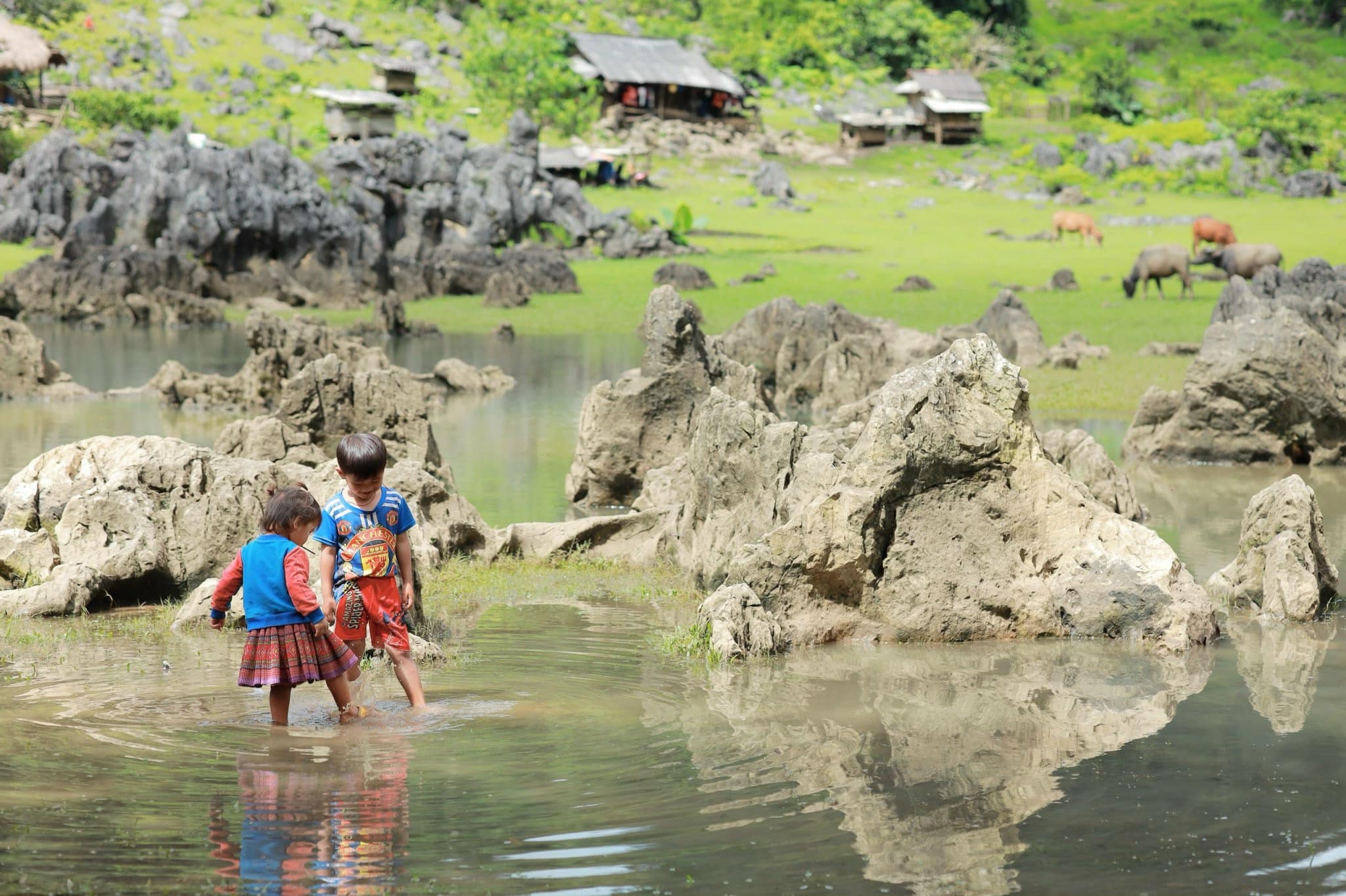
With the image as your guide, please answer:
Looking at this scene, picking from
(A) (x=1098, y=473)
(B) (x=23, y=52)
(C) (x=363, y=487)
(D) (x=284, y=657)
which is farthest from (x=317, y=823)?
(B) (x=23, y=52)

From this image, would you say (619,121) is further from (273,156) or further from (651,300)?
(651,300)

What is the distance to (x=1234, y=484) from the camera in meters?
17.4

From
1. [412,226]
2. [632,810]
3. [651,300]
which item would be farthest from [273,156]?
[632,810]

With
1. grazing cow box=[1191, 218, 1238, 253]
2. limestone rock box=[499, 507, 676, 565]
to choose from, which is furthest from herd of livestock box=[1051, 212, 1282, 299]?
limestone rock box=[499, 507, 676, 565]

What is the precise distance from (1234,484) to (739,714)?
11.0 m

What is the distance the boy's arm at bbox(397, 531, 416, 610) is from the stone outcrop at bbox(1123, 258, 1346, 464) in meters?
12.5

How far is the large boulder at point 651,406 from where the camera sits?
16234mm

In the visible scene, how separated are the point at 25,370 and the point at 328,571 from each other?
56.3 feet

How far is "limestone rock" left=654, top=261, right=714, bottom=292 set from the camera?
1614 inches

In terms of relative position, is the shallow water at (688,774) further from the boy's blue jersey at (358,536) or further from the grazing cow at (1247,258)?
the grazing cow at (1247,258)

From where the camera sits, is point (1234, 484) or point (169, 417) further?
point (169, 417)

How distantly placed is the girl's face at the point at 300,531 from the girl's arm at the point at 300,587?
0.26ft

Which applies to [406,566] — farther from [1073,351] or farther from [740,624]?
[1073,351]

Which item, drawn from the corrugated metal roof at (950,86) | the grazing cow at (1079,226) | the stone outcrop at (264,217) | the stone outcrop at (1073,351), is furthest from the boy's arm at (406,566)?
the corrugated metal roof at (950,86)
